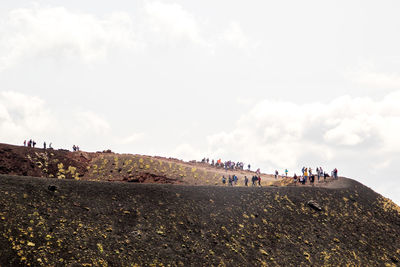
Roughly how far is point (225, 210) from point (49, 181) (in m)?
18.2

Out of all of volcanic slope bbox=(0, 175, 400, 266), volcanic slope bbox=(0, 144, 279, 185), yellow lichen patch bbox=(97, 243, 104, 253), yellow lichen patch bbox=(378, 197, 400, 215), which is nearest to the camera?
volcanic slope bbox=(0, 175, 400, 266)

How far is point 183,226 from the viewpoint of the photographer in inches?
1400

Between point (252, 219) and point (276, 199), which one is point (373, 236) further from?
point (252, 219)

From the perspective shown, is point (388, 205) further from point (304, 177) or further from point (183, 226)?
point (183, 226)

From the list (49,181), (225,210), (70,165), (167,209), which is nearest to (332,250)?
(225,210)

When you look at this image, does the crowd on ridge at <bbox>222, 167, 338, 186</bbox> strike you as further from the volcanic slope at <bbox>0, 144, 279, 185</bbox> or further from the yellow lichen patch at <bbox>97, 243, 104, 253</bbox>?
the yellow lichen patch at <bbox>97, 243, 104, 253</bbox>

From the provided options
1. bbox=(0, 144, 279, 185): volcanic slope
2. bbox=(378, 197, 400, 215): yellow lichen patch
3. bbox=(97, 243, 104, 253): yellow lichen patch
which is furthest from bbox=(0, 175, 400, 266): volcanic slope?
bbox=(0, 144, 279, 185): volcanic slope

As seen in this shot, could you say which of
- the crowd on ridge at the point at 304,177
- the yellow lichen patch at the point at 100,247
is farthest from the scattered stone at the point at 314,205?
the yellow lichen patch at the point at 100,247

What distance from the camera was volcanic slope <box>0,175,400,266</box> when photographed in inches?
1107

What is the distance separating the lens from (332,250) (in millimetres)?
39750

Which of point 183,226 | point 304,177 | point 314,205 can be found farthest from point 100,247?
point 304,177

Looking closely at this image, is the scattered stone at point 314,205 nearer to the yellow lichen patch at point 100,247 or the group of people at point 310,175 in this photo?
the group of people at point 310,175

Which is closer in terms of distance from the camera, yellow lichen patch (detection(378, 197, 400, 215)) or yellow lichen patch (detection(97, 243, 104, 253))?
yellow lichen patch (detection(97, 243, 104, 253))

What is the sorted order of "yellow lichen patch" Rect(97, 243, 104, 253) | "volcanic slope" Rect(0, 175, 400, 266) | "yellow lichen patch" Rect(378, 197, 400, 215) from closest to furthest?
"volcanic slope" Rect(0, 175, 400, 266) < "yellow lichen patch" Rect(97, 243, 104, 253) < "yellow lichen patch" Rect(378, 197, 400, 215)
